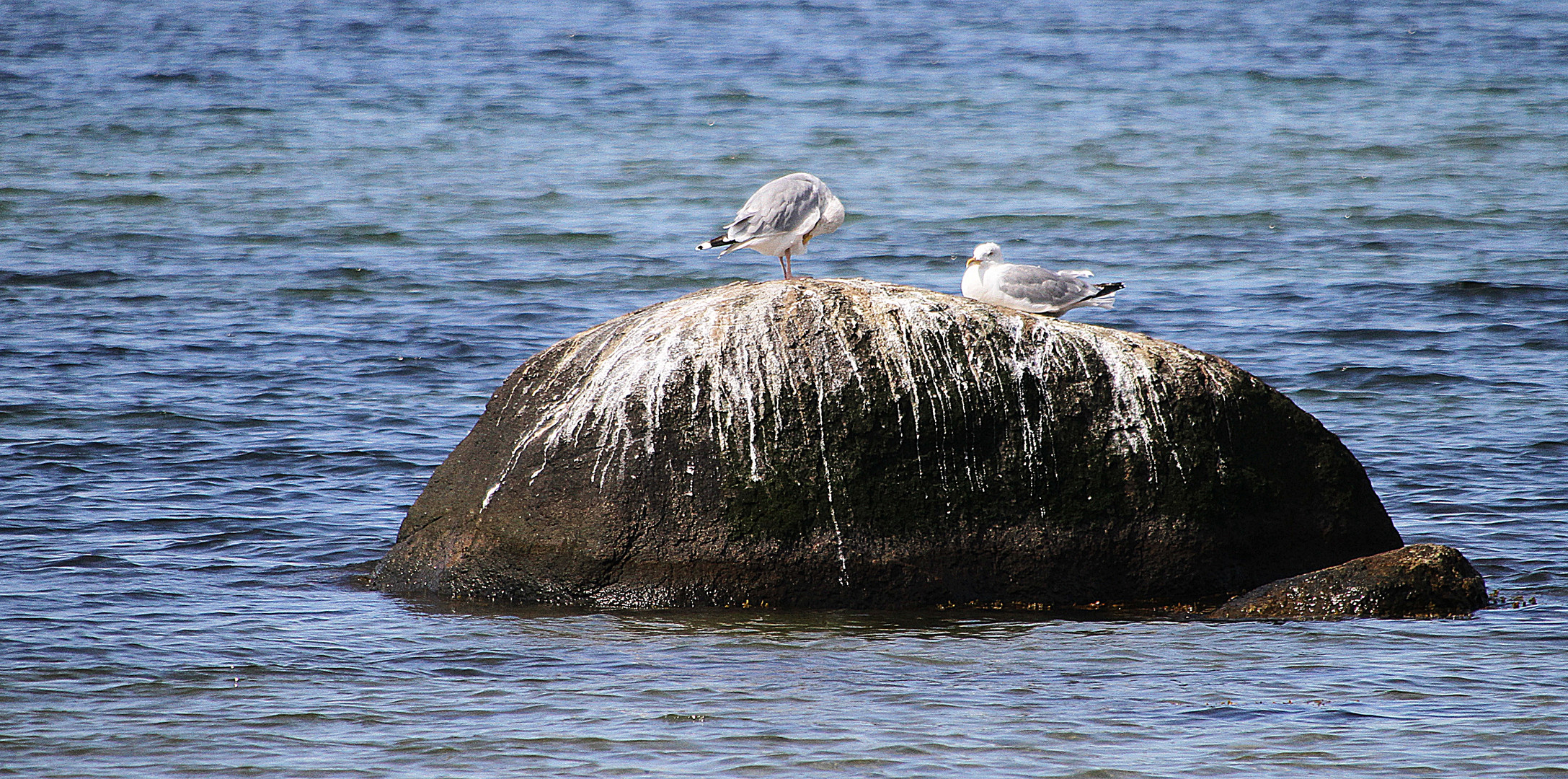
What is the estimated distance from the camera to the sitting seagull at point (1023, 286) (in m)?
7.91

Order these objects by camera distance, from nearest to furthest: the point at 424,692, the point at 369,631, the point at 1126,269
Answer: the point at 424,692 → the point at 369,631 → the point at 1126,269

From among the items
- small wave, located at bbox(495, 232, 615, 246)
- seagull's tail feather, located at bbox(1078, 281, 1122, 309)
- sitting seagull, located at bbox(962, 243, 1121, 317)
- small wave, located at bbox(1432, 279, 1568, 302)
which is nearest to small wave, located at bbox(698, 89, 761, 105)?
small wave, located at bbox(495, 232, 615, 246)

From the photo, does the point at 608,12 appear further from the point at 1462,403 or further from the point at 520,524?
the point at 520,524

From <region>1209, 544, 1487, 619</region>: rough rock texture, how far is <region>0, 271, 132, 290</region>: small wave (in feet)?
40.0

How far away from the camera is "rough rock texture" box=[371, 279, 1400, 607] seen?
7242 mm

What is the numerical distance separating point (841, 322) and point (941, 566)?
1.16 m

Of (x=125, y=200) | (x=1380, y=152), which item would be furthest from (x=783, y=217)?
(x=1380, y=152)

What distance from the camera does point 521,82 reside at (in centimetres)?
3072

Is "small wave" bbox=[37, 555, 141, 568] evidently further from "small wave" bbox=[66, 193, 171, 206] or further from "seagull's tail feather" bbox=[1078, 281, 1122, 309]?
"small wave" bbox=[66, 193, 171, 206]

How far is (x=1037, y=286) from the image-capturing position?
7.94 m

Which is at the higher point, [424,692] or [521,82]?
[521,82]

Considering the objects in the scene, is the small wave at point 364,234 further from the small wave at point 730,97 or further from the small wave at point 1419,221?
the small wave at point 1419,221

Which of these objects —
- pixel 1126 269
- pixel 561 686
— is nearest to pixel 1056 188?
pixel 1126 269

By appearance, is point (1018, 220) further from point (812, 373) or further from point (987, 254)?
point (812, 373)
